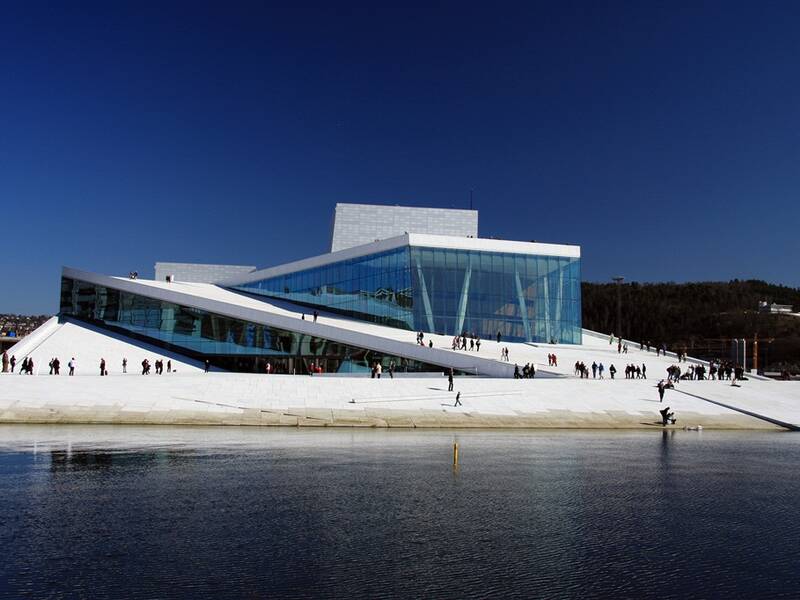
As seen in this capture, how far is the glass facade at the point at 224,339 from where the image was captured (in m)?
41.5

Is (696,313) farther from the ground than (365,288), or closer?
farther from the ground

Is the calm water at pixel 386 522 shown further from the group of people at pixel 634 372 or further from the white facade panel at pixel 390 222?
the white facade panel at pixel 390 222

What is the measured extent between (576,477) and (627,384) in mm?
19477

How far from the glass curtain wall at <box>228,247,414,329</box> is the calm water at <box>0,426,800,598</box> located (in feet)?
95.2

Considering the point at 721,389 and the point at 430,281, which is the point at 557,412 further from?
the point at 430,281

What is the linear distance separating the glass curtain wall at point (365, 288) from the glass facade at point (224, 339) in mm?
7560

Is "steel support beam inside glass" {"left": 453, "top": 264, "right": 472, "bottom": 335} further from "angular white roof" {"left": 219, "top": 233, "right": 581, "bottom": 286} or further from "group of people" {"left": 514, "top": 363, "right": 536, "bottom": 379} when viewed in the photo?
"group of people" {"left": 514, "top": 363, "right": 536, "bottom": 379}

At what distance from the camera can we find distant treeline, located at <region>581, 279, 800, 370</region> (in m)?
99.2

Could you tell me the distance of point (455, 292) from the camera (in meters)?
49.0

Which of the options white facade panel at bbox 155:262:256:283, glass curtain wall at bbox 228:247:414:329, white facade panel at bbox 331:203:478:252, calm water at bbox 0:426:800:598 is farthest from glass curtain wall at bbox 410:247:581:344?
calm water at bbox 0:426:800:598

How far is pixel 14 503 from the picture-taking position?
11.8 metres

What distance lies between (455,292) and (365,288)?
18.9 feet

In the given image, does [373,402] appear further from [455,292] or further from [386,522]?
[455,292]

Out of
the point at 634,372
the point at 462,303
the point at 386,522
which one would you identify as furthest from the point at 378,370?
the point at 386,522
